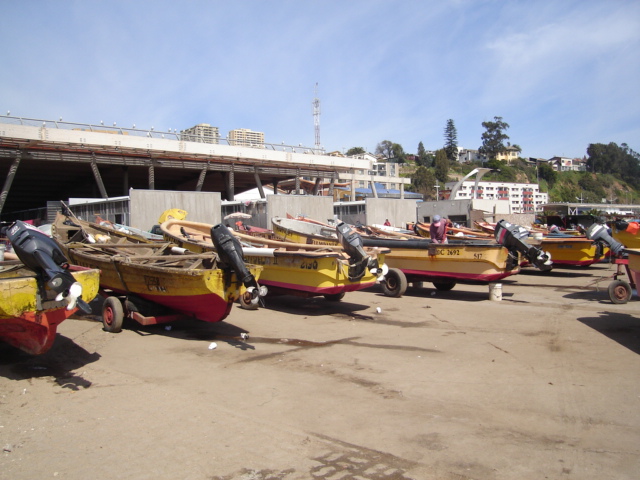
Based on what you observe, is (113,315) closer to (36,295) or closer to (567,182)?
(36,295)

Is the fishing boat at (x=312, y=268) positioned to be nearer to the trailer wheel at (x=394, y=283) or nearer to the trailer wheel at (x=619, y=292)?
the trailer wheel at (x=394, y=283)

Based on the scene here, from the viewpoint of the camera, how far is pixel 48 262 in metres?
5.26

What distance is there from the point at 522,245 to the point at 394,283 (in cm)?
297

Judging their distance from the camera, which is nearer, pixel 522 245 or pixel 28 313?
pixel 28 313

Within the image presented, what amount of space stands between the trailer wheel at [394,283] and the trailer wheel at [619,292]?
426 cm

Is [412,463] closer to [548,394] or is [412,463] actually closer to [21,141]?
[548,394]

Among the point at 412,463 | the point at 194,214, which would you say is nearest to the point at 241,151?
the point at 194,214

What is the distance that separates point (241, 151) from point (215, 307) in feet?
99.2

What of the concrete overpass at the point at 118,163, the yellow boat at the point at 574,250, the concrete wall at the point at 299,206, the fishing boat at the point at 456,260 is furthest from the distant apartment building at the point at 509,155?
the fishing boat at the point at 456,260

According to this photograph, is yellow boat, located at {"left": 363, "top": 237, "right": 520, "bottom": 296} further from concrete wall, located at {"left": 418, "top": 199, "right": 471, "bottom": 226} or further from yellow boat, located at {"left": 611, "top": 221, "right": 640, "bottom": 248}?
concrete wall, located at {"left": 418, "top": 199, "right": 471, "bottom": 226}

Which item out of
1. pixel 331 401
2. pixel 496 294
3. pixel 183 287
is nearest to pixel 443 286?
pixel 496 294

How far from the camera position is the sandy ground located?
11.7 ft

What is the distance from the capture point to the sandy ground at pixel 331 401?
3.56m

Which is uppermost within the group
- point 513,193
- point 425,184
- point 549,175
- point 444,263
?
point 549,175
